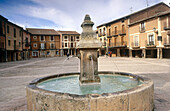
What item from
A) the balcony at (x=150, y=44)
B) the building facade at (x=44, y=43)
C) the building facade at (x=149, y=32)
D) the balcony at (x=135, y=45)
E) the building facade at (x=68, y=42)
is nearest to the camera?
the building facade at (x=149, y=32)

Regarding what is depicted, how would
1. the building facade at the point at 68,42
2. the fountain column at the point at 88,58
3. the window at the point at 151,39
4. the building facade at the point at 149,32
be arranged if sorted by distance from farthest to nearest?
the building facade at the point at 68,42, the window at the point at 151,39, the building facade at the point at 149,32, the fountain column at the point at 88,58

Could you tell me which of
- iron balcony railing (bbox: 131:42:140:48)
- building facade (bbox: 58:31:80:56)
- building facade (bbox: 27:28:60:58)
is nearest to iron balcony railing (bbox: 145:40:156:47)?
iron balcony railing (bbox: 131:42:140:48)

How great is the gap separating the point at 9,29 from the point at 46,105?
2716 centimetres

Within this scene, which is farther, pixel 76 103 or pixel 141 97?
pixel 141 97

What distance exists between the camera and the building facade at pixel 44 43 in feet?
145

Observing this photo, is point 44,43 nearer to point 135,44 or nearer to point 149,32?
point 135,44

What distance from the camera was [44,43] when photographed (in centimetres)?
4541

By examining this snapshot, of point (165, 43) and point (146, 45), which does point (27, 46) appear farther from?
point (165, 43)

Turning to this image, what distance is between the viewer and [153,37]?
23922mm

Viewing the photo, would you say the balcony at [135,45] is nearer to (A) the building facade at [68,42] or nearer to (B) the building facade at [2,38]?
(A) the building facade at [68,42]

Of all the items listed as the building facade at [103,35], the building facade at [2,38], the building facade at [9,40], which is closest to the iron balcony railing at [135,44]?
the building facade at [103,35]

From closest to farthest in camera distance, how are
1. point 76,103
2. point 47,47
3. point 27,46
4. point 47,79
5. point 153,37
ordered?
point 76,103 < point 47,79 < point 153,37 < point 27,46 < point 47,47

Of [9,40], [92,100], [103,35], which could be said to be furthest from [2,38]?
[103,35]

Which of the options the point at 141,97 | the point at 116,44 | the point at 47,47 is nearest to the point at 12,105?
the point at 141,97
